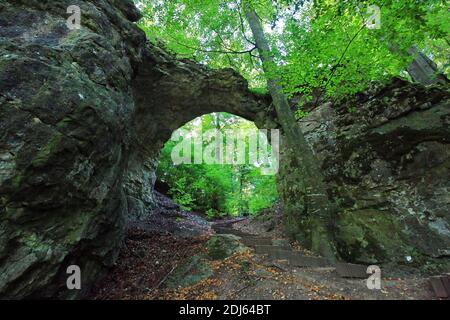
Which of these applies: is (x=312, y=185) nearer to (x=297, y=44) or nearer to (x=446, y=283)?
(x=446, y=283)

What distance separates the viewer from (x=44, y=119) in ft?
14.3

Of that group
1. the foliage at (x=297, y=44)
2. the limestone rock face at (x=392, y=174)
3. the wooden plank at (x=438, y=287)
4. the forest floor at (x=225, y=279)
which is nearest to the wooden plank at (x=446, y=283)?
the wooden plank at (x=438, y=287)

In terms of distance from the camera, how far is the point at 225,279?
17.7 ft

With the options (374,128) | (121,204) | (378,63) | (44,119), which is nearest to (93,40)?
(44,119)

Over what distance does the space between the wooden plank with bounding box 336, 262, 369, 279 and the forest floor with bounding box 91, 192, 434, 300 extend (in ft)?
0.46

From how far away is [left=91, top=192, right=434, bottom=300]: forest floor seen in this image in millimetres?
4746

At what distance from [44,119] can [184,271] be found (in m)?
4.42

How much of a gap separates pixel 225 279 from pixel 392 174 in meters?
5.26

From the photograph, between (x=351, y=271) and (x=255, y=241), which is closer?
(x=351, y=271)

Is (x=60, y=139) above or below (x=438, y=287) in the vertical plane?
above

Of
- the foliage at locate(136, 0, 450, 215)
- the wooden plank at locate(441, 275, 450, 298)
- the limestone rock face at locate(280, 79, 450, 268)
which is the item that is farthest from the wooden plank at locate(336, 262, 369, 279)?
the foliage at locate(136, 0, 450, 215)

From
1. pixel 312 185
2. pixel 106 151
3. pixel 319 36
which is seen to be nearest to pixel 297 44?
pixel 319 36
